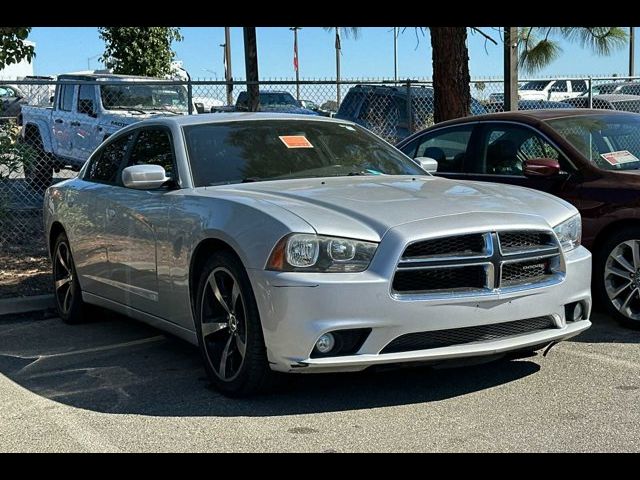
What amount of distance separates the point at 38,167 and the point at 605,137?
8020mm

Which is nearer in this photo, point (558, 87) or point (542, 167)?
point (542, 167)

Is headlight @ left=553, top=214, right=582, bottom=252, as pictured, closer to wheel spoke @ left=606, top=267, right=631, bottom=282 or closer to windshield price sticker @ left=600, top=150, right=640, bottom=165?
wheel spoke @ left=606, top=267, right=631, bottom=282

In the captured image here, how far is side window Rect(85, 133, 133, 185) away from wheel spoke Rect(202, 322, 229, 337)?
189 cm

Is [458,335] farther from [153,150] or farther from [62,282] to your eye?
[62,282]

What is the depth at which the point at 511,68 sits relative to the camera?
11820mm

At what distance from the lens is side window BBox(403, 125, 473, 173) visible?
295 inches

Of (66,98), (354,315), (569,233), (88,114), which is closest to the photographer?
(354,315)

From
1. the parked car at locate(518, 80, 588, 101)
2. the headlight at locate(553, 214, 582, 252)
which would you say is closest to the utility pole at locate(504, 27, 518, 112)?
the headlight at locate(553, 214, 582, 252)

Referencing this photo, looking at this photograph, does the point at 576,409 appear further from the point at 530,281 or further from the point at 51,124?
the point at 51,124

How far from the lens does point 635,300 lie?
608 cm

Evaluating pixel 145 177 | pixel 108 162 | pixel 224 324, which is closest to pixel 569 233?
pixel 224 324

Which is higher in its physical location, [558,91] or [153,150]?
[558,91]

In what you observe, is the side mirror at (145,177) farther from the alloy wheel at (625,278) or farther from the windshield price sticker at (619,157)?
the windshield price sticker at (619,157)
